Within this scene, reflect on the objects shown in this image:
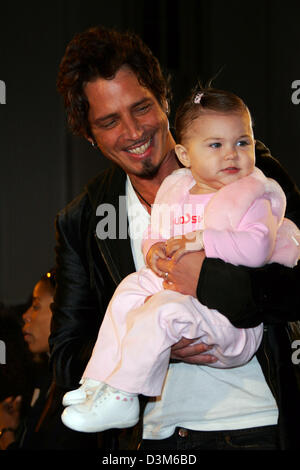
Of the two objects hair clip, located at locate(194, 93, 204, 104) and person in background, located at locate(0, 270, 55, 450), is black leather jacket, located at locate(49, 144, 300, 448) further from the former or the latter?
person in background, located at locate(0, 270, 55, 450)

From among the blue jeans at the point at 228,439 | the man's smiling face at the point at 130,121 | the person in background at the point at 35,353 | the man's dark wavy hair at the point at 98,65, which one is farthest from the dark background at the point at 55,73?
the blue jeans at the point at 228,439

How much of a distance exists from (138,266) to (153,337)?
1.77 ft

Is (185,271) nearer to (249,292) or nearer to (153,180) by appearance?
(249,292)

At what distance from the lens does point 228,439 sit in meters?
1.98

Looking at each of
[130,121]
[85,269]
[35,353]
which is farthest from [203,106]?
[35,353]

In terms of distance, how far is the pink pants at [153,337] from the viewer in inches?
70.2

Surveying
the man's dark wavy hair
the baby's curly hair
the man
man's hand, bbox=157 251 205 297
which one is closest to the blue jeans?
the man

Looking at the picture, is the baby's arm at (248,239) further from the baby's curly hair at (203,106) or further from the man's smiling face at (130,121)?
the man's smiling face at (130,121)

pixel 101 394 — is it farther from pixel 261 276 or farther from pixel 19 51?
pixel 19 51

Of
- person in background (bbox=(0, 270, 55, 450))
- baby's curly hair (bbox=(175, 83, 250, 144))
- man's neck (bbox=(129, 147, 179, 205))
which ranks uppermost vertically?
baby's curly hair (bbox=(175, 83, 250, 144))

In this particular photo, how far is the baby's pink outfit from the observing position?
179 cm

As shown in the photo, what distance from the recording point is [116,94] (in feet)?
7.50

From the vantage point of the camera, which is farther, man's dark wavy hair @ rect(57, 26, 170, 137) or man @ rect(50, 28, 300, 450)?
man's dark wavy hair @ rect(57, 26, 170, 137)
